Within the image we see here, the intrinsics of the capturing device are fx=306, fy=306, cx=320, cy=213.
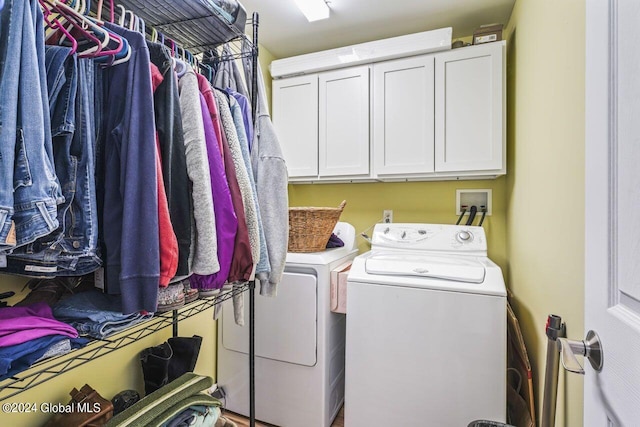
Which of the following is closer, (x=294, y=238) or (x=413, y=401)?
(x=413, y=401)

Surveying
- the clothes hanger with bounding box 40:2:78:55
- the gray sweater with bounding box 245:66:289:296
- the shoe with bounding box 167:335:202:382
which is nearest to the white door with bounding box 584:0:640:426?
the gray sweater with bounding box 245:66:289:296

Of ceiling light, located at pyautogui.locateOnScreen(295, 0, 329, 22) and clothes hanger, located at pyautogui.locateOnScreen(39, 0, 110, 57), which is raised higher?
ceiling light, located at pyautogui.locateOnScreen(295, 0, 329, 22)

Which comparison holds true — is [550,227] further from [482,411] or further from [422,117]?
[422,117]

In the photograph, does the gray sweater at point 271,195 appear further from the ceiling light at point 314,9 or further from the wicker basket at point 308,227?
the ceiling light at point 314,9

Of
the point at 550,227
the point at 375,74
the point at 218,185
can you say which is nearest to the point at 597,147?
the point at 550,227

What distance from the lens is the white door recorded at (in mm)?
428

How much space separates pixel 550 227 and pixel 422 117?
3.60ft

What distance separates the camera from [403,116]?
2082 mm

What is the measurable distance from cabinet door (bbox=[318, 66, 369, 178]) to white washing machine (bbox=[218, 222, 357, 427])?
0.71 metres

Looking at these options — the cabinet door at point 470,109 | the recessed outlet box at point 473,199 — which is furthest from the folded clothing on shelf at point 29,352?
the recessed outlet box at point 473,199

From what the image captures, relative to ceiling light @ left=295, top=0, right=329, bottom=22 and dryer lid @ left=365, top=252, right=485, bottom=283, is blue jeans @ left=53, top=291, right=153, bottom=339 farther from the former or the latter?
ceiling light @ left=295, top=0, right=329, bottom=22

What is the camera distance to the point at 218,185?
101cm

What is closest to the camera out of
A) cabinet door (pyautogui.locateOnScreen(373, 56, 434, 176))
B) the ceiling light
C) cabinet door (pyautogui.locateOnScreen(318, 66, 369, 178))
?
the ceiling light

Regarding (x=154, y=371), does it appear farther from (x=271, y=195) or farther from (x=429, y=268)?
(x=429, y=268)
